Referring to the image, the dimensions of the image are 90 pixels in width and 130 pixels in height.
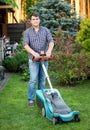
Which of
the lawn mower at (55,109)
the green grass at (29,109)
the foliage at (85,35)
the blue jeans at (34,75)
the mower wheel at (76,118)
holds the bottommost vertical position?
the green grass at (29,109)

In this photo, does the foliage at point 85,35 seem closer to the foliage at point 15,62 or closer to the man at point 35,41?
the foliage at point 15,62

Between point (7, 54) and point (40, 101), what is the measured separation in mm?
7019

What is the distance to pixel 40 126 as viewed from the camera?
236 inches

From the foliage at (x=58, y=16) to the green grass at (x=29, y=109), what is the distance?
16.9ft

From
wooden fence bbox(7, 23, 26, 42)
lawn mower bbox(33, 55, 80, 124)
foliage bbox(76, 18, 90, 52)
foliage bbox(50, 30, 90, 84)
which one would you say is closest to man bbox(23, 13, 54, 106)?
lawn mower bbox(33, 55, 80, 124)

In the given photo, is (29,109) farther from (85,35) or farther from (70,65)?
(85,35)

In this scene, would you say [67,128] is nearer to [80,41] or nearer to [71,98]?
[71,98]

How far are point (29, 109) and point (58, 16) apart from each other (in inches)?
330

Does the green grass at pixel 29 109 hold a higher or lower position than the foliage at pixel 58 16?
lower

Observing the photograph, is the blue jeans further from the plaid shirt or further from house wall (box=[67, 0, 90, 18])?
house wall (box=[67, 0, 90, 18])

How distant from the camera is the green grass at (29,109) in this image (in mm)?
5992

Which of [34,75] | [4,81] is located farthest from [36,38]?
[4,81]

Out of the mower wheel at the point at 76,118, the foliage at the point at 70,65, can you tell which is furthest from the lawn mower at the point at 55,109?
the foliage at the point at 70,65

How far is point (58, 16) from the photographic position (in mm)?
15000
